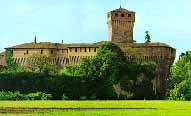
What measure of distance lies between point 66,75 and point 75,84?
5.63ft

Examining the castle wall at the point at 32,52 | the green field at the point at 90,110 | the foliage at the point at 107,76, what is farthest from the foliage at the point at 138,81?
the green field at the point at 90,110

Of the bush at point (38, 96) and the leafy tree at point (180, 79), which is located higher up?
the leafy tree at point (180, 79)

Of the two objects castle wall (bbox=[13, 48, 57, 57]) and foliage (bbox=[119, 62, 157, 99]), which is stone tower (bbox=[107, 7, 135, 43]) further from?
foliage (bbox=[119, 62, 157, 99])

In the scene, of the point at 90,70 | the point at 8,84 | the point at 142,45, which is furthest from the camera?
the point at 142,45

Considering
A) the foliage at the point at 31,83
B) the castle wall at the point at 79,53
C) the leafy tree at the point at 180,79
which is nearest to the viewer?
the foliage at the point at 31,83

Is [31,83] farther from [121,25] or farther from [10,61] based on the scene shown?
[121,25]

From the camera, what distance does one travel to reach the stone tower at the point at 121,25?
11694cm

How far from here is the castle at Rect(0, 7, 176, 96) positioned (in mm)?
107688

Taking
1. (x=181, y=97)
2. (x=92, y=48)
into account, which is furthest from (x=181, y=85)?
(x=92, y=48)

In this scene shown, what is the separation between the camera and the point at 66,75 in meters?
84.8

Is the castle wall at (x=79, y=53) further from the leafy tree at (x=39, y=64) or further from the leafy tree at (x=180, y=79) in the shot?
the leafy tree at (x=180, y=79)

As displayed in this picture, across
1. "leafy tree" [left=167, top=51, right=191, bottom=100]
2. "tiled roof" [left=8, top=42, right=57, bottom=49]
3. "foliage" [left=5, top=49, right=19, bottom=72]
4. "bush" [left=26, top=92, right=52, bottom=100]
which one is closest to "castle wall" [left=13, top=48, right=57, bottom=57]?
"tiled roof" [left=8, top=42, right=57, bottom=49]

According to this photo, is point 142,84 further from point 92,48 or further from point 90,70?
point 92,48

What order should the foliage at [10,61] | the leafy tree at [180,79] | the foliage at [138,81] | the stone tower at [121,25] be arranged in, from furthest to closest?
the stone tower at [121,25]
the foliage at [10,61]
the foliage at [138,81]
the leafy tree at [180,79]
